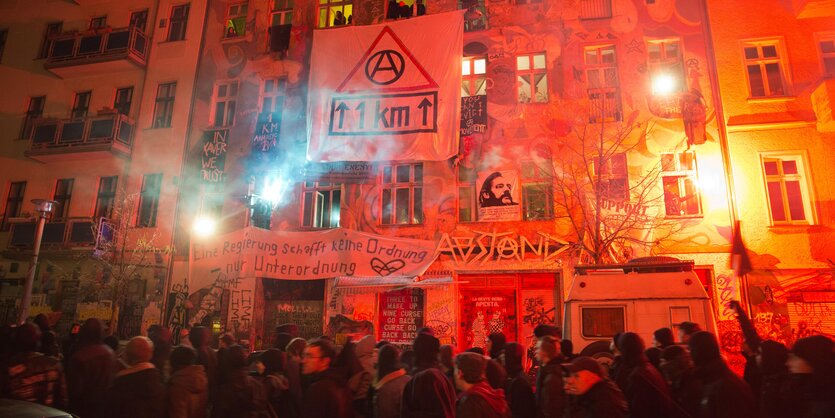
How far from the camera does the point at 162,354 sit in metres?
5.93

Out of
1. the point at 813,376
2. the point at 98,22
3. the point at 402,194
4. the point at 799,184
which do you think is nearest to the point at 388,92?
the point at 402,194

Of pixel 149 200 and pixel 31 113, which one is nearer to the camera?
pixel 149 200

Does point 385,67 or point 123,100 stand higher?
point 123,100

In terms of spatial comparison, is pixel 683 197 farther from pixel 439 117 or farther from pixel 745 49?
pixel 439 117

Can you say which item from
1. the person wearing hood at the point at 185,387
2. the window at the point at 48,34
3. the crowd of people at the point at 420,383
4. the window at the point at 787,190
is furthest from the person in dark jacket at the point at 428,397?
the window at the point at 48,34

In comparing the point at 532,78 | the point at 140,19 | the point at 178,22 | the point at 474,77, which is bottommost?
the point at 532,78

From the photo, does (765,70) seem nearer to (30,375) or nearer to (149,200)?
(30,375)

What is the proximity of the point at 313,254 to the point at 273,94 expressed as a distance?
735cm

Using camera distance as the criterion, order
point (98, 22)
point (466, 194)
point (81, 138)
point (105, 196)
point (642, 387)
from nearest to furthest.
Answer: point (642, 387) → point (466, 194) → point (81, 138) → point (105, 196) → point (98, 22)

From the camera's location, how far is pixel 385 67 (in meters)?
14.8

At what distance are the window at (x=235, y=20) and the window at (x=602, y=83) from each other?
1266 cm

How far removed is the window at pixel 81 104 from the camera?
20141 millimetres

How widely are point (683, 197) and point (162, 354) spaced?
13.2 m

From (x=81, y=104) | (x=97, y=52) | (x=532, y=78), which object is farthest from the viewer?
(x=81, y=104)
